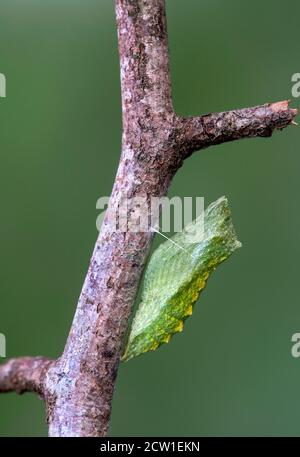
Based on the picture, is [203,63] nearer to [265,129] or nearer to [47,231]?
[47,231]

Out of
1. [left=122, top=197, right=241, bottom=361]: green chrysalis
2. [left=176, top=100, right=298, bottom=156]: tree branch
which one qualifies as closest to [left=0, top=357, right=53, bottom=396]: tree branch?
[left=122, top=197, right=241, bottom=361]: green chrysalis

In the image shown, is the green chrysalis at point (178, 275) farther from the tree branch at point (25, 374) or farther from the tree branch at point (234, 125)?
the tree branch at point (234, 125)

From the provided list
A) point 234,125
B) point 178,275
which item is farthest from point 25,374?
point 234,125

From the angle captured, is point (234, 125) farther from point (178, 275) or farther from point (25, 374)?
point (25, 374)

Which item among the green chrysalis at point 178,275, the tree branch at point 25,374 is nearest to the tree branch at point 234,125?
the green chrysalis at point 178,275
